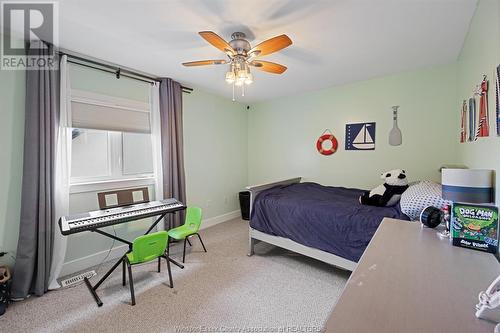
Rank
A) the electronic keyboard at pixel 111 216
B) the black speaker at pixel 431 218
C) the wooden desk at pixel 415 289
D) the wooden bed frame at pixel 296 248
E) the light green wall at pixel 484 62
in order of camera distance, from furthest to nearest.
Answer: the wooden bed frame at pixel 296 248 → the electronic keyboard at pixel 111 216 → the black speaker at pixel 431 218 → the light green wall at pixel 484 62 → the wooden desk at pixel 415 289

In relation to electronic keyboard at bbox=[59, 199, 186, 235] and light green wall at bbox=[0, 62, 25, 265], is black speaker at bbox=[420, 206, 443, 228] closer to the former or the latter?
electronic keyboard at bbox=[59, 199, 186, 235]

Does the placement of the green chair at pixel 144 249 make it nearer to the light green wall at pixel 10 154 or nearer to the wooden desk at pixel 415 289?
the light green wall at pixel 10 154

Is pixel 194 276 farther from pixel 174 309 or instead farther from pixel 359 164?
Answer: pixel 359 164

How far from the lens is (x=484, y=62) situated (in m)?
1.52

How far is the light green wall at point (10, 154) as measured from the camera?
6.56ft

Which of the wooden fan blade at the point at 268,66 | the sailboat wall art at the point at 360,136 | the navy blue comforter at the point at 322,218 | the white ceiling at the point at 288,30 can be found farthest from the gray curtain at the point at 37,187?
the sailboat wall art at the point at 360,136

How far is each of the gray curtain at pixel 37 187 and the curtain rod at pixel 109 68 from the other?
222 millimetres

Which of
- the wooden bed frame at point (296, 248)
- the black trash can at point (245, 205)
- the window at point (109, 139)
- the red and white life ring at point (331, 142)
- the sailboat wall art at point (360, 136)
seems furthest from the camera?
the black trash can at point (245, 205)

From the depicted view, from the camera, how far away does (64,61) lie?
2270 millimetres

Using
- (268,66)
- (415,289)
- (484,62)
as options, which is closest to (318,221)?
(415,289)

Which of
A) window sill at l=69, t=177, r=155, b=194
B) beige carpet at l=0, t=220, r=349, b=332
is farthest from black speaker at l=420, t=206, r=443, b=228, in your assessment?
window sill at l=69, t=177, r=155, b=194

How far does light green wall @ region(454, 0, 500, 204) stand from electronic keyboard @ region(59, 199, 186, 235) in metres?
2.72

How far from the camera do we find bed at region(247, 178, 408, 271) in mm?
2043

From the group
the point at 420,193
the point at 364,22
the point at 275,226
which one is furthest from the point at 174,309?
the point at 364,22
